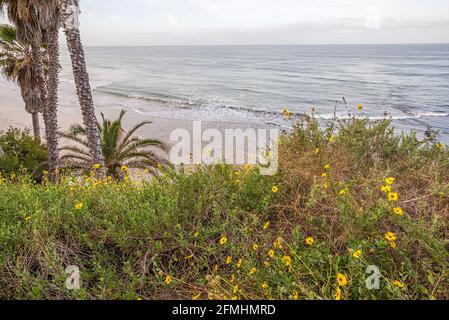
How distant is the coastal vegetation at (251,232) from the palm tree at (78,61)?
19.1ft

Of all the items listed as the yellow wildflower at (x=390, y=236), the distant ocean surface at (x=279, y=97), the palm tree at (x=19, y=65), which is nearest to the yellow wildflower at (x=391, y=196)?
the yellow wildflower at (x=390, y=236)

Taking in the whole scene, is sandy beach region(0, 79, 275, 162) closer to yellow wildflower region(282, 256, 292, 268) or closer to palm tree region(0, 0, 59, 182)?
palm tree region(0, 0, 59, 182)

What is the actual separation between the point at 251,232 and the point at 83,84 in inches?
308

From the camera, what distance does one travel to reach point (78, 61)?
9.04 meters

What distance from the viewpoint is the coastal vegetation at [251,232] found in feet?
7.97

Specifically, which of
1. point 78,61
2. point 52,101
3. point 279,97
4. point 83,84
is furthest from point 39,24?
point 279,97

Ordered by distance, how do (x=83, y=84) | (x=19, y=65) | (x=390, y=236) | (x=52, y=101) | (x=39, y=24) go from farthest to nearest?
(x=19, y=65) → (x=39, y=24) → (x=52, y=101) → (x=83, y=84) → (x=390, y=236)

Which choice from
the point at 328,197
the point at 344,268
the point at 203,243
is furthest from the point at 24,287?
the point at 328,197

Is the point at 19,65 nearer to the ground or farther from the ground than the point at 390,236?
farther from the ground

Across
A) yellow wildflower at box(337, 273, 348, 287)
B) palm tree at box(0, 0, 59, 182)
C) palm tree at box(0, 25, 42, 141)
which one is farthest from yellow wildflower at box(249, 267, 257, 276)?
palm tree at box(0, 25, 42, 141)

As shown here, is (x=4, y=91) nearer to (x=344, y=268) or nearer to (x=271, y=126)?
(x=271, y=126)

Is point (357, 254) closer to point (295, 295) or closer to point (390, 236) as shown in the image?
point (390, 236)

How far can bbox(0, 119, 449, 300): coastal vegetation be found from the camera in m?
2.43

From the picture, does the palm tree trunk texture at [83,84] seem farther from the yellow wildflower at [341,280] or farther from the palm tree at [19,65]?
the yellow wildflower at [341,280]
